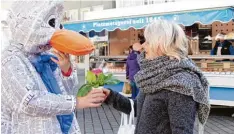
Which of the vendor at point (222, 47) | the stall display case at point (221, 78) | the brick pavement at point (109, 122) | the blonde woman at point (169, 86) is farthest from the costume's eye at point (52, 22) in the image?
the vendor at point (222, 47)

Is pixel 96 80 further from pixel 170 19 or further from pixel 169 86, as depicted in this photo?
pixel 170 19

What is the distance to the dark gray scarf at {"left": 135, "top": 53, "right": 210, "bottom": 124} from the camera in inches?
90.6

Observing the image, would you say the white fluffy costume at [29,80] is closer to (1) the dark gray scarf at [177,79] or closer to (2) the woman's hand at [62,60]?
(2) the woman's hand at [62,60]

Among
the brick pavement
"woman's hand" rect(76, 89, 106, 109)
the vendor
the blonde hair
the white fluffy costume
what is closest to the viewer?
the white fluffy costume

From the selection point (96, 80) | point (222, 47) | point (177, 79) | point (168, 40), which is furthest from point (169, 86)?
point (222, 47)

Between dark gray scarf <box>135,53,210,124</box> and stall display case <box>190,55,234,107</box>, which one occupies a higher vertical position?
dark gray scarf <box>135,53,210,124</box>

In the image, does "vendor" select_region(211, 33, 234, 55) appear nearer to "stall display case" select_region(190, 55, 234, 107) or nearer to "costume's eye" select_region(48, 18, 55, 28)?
"stall display case" select_region(190, 55, 234, 107)

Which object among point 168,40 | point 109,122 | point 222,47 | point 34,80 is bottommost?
point 109,122

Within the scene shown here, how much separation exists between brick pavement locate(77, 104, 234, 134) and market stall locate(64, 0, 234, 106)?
1.64 ft

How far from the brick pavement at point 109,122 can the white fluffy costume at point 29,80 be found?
5.45m

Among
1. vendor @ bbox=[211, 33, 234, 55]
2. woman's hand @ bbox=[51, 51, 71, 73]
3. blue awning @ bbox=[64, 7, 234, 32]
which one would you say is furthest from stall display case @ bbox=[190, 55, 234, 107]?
woman's hand @ bbox=[51, 51, 71, 73]

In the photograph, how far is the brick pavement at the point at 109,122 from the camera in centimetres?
767

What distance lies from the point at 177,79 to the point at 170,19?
6529 mm

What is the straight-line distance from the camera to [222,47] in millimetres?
10180
